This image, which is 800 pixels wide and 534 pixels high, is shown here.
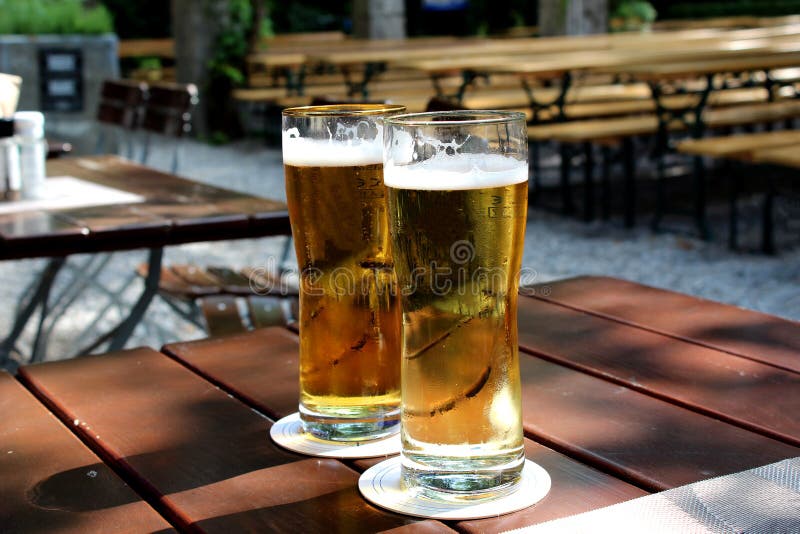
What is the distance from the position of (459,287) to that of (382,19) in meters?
13.2

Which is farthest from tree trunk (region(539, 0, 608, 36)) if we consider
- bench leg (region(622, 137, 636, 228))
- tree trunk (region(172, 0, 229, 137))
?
bench leg (region(622, 137, 636, 228))

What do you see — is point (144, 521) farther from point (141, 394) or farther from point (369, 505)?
point (141, 394)

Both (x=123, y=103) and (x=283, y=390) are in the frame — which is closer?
(x=283, y=390)

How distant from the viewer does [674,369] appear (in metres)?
1.24

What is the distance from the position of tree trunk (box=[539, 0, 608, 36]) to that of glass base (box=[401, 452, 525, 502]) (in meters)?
12.3

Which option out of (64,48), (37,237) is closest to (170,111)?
(37,237)

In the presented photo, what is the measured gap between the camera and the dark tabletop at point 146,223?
226 cm

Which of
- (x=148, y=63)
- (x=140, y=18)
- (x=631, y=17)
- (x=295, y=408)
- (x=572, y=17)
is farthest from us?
(x=140, y=18)

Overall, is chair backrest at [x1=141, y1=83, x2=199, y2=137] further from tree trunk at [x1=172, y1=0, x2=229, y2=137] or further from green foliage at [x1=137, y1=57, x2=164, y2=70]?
green foliage at [x1=137, y1=57, x2=164, y2=70]

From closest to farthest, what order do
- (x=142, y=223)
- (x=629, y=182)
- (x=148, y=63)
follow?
(x=142, y=223)
(x=629, y=182)
(x=148, y=63)

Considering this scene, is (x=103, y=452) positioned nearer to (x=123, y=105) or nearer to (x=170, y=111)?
(x=170, y=111)

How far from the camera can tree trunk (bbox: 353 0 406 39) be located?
1375 centimetres

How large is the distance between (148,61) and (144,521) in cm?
1580

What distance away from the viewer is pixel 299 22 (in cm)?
2198
